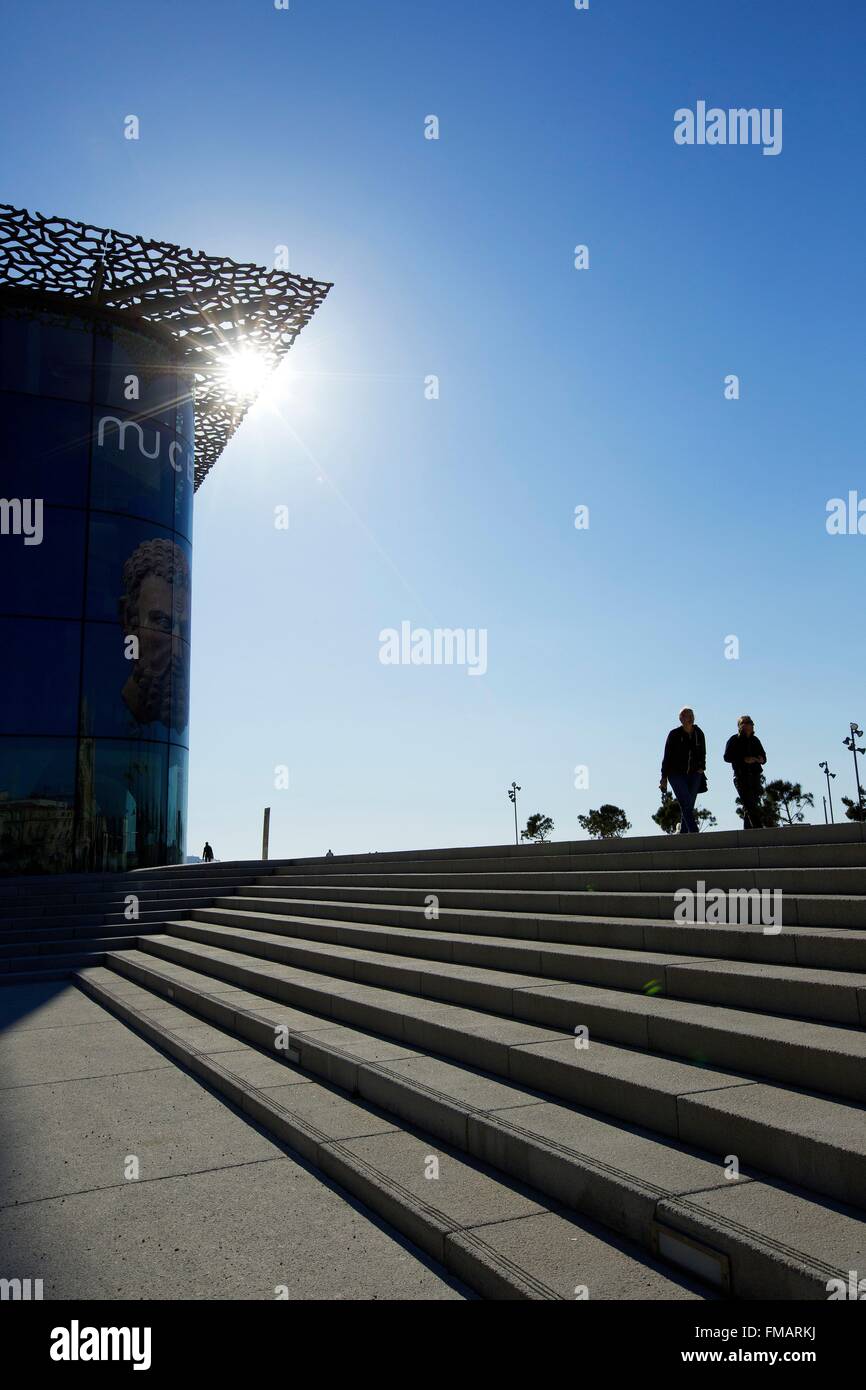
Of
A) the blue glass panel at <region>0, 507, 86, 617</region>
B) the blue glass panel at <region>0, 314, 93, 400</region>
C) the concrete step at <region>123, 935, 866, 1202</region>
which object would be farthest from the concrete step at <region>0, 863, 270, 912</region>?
the blue glass panel at <region>0, 314, 93, 400</region>

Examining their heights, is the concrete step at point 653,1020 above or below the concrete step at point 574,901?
below

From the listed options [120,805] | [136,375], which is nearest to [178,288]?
[136,375]

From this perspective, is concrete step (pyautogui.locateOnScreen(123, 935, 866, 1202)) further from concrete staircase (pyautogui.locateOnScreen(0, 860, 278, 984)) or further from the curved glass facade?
the curved glass facade

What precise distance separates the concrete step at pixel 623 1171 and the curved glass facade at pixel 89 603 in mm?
15786

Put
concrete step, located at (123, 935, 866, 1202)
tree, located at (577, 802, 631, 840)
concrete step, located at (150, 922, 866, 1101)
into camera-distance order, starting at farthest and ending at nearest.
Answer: tree, located at (577, 802, 631, 840) → concrete step, located at (150, 922, 866, 1101) → concrete step, located at (123, 935, 866, 1202)

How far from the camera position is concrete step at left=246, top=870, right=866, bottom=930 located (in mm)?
6527

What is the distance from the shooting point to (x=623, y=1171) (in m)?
4.05

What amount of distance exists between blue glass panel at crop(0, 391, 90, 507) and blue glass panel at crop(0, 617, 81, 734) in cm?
327

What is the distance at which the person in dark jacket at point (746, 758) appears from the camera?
1258 centimetres

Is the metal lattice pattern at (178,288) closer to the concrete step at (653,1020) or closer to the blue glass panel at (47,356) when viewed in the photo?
the blue glass panel at (47,356)

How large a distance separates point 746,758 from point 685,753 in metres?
0.80

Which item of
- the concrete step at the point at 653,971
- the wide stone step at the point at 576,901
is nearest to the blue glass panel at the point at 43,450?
the wide stone step at the point at 576,901

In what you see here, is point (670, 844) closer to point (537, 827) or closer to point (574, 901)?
point (574, 901)

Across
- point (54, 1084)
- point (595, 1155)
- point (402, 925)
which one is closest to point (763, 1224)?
point (595, 1155)
